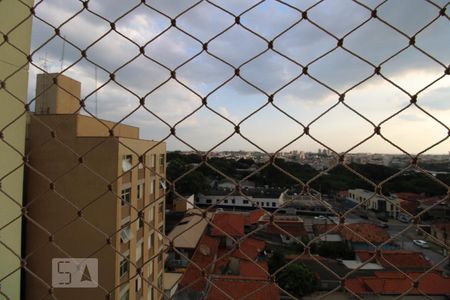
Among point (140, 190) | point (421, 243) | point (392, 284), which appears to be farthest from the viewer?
point (421, 243)

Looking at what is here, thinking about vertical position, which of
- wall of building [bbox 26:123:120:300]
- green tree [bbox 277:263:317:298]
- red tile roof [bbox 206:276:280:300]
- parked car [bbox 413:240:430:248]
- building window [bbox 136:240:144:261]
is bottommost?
parked car [bbox 413:240:430:248]

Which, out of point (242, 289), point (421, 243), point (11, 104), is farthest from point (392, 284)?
point (11, 104)

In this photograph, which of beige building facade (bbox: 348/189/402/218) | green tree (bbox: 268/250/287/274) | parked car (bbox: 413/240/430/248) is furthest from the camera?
parked car (bbox: 413/240/430/248)

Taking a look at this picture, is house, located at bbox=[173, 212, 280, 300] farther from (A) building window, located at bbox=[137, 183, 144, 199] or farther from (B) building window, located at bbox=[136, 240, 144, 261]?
(A) building window, located at bbox=[137, 183, 144, 199]

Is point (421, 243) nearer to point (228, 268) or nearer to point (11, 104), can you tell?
point (228, 268)

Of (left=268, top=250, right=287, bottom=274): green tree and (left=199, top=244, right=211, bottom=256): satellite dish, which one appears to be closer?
→ (left=268, top=250, right=287, bottom=274): green tree

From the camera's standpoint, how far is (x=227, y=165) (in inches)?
74.3

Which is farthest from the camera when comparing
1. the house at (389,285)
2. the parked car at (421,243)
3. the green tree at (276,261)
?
the parked car at (421,243)

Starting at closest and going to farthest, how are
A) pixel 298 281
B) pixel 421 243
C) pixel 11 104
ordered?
pixel 11 104 → pixel 298 281 → pixel 421 243

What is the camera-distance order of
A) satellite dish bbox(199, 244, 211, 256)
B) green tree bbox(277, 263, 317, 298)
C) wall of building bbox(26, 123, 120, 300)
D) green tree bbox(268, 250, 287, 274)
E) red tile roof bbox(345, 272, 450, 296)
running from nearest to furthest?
1. wall of building bbox(26, 123, 120, 300)
2. red tile roof bbox(345, 272, 450, 296)
3. green tree bbox(277, 263, 317, 298)
4. green tree bbox(268, 250, 287, 274)
5. satellite dish bbox(199, 244, 211, 256)

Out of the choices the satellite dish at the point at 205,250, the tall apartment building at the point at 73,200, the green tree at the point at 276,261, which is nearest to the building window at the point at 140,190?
the tall apartment building at the point at 73,200

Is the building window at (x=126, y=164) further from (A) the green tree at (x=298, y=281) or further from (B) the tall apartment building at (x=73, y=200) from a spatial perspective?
(A) the green tree at (x=298, y=281)

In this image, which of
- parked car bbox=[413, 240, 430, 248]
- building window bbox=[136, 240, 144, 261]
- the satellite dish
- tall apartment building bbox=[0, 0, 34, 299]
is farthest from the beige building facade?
parked car bbox=[413, 240, 430, 248]

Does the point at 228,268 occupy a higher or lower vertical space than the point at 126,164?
lower
